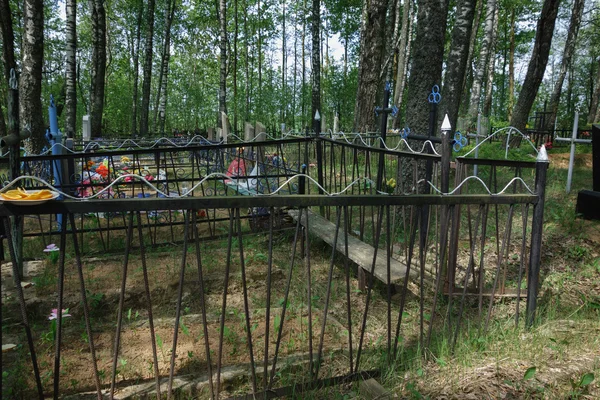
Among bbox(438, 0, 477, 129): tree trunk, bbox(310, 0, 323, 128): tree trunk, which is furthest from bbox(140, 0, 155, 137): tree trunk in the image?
bbox(438, 0, 477, 129): tree trunk

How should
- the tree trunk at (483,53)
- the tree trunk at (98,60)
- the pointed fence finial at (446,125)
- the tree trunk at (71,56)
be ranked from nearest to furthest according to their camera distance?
1. the pointed fence finial at (446,125)
2. the tree trunk at (71,56)
3. the tree trunk at (483,53)
4. the tree trunk at (98,60)

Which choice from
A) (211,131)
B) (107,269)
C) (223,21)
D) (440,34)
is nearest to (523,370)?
(107,269)

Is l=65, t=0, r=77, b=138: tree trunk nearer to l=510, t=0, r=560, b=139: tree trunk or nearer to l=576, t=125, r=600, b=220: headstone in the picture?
l=576, t=125, r=600, b=220: headstone

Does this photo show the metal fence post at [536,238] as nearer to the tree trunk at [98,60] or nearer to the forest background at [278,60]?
the forest background at [278,60]

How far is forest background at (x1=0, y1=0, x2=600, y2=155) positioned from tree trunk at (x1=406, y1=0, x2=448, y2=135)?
1cm

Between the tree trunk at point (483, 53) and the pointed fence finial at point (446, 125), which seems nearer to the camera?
the pointed fence finial at point (446, 125)

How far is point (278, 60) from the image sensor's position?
38.5 m

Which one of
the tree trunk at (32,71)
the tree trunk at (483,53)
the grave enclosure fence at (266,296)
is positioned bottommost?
the grave enclosure fence at (266,296)

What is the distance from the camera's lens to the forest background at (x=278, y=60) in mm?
7070

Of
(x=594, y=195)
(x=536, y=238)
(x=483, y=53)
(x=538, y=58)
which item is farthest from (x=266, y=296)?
(x=483, y=53)

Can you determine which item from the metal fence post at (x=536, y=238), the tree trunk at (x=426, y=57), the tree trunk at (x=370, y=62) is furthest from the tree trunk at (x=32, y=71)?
the metal fence post at (x=536, y=238)

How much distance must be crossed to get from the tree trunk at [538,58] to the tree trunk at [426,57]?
4.63 meters

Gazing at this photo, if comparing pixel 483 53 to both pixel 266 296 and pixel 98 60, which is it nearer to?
pixel 98 60

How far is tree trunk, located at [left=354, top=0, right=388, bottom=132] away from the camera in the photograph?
29.7ft
